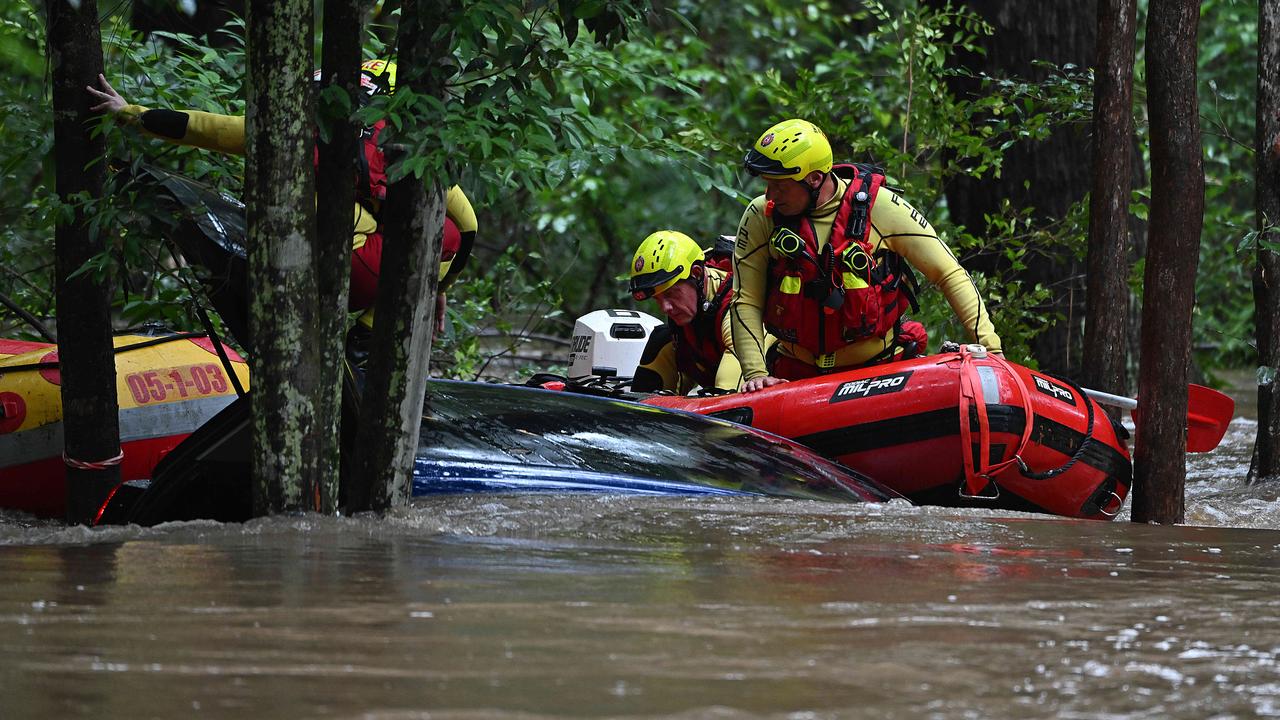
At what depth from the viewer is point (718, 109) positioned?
44.9 feet

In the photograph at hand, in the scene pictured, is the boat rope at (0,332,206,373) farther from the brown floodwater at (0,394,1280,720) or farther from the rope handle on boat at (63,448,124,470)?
the brown floodwater at (0,394,1280,720)

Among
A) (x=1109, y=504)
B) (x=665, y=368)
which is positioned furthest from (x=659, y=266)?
(x=1109, y=504)

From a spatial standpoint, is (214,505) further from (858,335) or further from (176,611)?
(858,335)

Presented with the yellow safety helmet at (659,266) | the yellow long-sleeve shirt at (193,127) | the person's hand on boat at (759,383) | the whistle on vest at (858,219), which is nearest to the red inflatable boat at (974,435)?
the person's hand on boat at (759,383)

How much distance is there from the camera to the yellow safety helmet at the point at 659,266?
285 inches

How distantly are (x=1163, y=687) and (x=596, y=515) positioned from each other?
2287mm

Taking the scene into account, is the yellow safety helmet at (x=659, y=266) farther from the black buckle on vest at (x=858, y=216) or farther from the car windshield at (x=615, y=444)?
the car windshield at (x=615, y=444)

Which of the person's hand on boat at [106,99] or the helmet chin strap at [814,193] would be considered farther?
the helmet chin strap at [814,193]

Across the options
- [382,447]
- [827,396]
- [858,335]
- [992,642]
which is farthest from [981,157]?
[992,642]

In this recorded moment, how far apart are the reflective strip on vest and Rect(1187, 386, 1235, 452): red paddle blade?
1.45 metres

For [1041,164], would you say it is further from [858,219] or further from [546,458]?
[546,458]

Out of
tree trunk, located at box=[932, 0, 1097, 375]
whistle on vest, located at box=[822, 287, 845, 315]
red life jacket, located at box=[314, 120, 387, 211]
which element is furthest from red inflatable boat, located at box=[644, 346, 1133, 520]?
tree trunk, located at box=[932, 0, 1097, 375]

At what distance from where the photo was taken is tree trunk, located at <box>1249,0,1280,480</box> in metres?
6.89

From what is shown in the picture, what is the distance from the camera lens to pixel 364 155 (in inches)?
222
